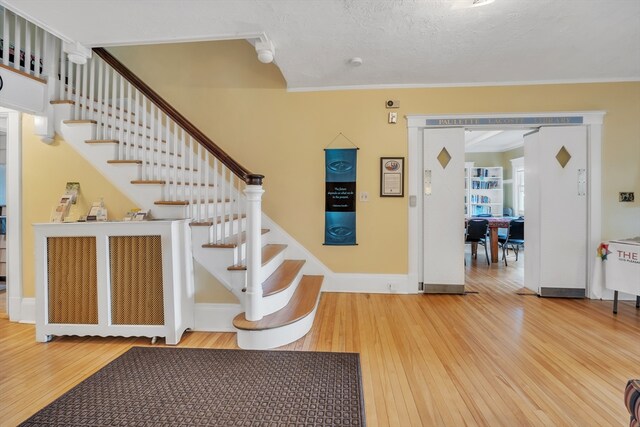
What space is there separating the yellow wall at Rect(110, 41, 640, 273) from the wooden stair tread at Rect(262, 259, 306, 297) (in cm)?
36

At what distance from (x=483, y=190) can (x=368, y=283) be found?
625cm

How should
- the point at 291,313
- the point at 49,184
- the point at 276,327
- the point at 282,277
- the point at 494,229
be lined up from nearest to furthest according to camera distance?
the point at 276,327 → the point at 291,313 → the point at 49,184 → the point at 282,277 → the point at 494,229

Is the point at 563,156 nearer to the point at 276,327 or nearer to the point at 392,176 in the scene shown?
the point at 392,176

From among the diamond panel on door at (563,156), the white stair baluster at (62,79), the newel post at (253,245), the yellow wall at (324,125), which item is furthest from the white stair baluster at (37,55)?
the diamond panel on door at (563,156)

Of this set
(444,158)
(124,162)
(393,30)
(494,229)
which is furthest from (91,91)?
(494,229)

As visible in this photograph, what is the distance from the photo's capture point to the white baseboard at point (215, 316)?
2.56 m

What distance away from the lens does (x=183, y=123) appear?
262cm

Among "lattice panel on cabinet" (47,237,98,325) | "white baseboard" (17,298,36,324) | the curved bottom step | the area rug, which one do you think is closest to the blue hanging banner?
the curved bottom step

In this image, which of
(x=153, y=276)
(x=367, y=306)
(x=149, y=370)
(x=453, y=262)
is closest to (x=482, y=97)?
(x=453, y=262)

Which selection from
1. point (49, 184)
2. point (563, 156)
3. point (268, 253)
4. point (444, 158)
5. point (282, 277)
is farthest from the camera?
point (444, 158)

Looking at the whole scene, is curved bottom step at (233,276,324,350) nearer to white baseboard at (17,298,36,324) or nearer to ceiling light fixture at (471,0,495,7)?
white baseboard at (17,298,36,324)

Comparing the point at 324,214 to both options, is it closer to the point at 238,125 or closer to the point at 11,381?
the point at 238,125

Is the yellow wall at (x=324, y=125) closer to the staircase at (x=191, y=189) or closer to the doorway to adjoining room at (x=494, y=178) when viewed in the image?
the staircase at (x=191, y=189)

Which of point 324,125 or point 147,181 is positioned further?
point 324,125
